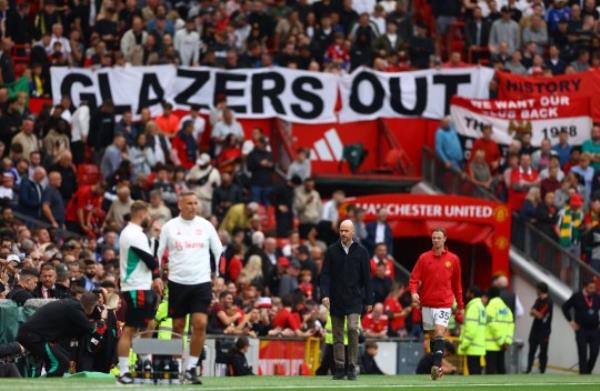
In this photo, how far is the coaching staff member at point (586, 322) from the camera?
30.8 m

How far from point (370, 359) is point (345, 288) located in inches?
287

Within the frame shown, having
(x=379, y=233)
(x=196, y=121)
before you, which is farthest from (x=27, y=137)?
(x=379, y=233)

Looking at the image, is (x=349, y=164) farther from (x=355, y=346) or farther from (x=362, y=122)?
(x=355, y=346)

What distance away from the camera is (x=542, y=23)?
40.3m

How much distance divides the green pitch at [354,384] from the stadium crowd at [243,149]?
4809mm

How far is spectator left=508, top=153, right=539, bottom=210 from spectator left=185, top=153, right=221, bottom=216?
244 inches

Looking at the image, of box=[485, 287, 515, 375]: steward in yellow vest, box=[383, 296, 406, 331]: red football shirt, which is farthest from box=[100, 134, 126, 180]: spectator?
box=[485, 287, 515, 375]: steward in yellow vest

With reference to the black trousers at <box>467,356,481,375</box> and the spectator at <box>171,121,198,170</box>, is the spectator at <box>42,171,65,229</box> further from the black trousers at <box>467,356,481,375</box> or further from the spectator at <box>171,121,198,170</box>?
the black trousers at <box>467,356,481,375</box>

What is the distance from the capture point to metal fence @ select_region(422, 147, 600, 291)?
34719mm

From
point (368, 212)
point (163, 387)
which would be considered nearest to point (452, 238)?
point (368, 212)

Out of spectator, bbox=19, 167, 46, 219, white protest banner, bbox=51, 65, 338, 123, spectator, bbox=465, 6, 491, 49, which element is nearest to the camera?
spectator, bbox=19, 167, 46, 219

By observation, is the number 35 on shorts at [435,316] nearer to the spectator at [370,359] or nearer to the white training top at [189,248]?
the white training top at [189,248]

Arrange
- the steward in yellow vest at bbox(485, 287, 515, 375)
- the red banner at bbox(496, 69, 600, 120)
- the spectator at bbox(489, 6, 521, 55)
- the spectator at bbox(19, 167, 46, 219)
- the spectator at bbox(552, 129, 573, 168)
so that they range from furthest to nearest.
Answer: the spectator at bbox(489, 6, 521, 55) → the red banner at bbox(496, 69, 600, 120) → the spectator at bbox(552, 129, 573, 168) → the spectator at bbox(19, 167, 46, 219) → the steward in yellow vest at bbox(485, 287, 515, 375)

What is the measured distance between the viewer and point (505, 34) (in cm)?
4000
